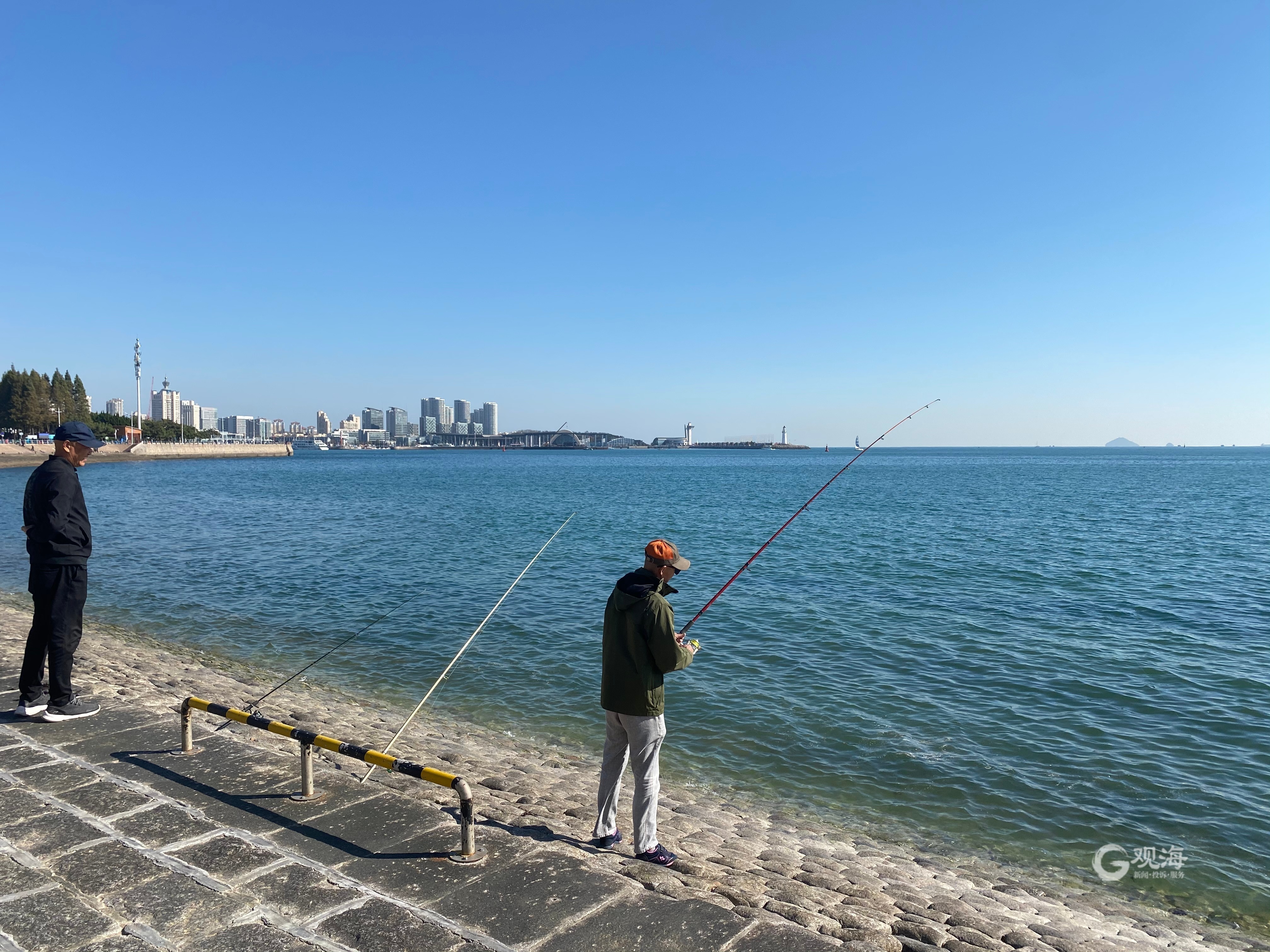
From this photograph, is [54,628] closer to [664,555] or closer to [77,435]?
[77,435]

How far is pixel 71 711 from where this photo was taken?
→ 6.84 meters

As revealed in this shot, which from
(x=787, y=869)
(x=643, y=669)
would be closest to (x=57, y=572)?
(x=643, y=669)

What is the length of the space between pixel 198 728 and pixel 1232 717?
42.5 feet

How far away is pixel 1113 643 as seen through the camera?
1416cm

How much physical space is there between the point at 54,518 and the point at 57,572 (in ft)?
1.58

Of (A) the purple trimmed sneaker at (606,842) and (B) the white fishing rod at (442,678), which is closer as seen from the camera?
(A) the purple trimmed sneaker at (606,842)

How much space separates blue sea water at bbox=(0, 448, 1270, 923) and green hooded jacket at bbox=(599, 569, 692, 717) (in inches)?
163

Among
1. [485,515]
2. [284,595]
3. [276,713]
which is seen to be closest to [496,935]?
[276,713]

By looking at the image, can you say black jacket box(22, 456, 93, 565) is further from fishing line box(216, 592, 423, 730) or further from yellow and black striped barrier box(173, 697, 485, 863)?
fishing line box(216, 592, 423, 730)

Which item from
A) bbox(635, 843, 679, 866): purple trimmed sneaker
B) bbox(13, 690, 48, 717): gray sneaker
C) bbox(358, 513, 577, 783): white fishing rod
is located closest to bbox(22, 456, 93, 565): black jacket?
bbox(13, 690, 48, 717): gray sneaker

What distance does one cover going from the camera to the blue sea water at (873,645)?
8.07m

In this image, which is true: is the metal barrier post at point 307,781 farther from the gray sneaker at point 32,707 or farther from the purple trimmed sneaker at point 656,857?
the gray sneaker at point 32,707

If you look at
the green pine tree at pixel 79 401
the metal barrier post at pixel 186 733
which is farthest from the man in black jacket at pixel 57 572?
the green pine tree at pixel 79 401

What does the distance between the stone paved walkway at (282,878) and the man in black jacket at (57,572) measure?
104 cm
